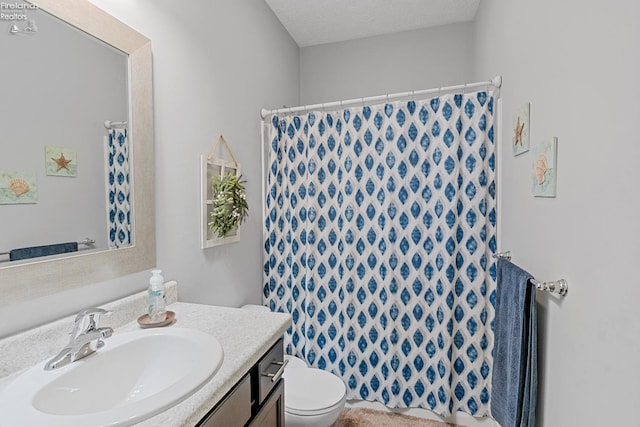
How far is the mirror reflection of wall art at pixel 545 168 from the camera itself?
3.32 feet

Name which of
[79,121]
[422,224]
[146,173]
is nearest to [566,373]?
[422,224]

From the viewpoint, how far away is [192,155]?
1492 millimetres

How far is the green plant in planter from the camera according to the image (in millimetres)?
1594

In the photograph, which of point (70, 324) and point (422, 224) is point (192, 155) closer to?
point (70, 324)

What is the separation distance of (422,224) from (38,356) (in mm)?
1692

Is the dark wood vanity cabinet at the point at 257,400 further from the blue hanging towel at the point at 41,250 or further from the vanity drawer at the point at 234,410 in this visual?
the blue hanging towel at the point at 41,250

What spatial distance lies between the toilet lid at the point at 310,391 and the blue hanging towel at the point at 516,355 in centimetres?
70

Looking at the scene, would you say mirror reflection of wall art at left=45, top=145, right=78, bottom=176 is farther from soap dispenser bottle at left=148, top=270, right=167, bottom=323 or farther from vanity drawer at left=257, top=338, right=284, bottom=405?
vanity drawer at left=257, top=338, right=284, bottom=405

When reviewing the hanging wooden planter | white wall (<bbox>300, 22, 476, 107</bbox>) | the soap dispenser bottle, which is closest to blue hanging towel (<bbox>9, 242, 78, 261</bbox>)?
the soap dispenser bottle

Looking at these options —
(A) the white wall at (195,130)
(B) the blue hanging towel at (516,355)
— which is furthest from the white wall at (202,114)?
(B) the blue hanging towel at (516,355)

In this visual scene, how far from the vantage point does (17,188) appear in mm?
842

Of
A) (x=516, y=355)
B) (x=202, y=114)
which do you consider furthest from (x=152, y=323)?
(x=516, y=355)

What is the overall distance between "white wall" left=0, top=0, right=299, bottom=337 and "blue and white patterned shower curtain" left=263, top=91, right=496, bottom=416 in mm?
253

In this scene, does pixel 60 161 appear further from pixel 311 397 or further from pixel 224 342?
pixel 311 397
